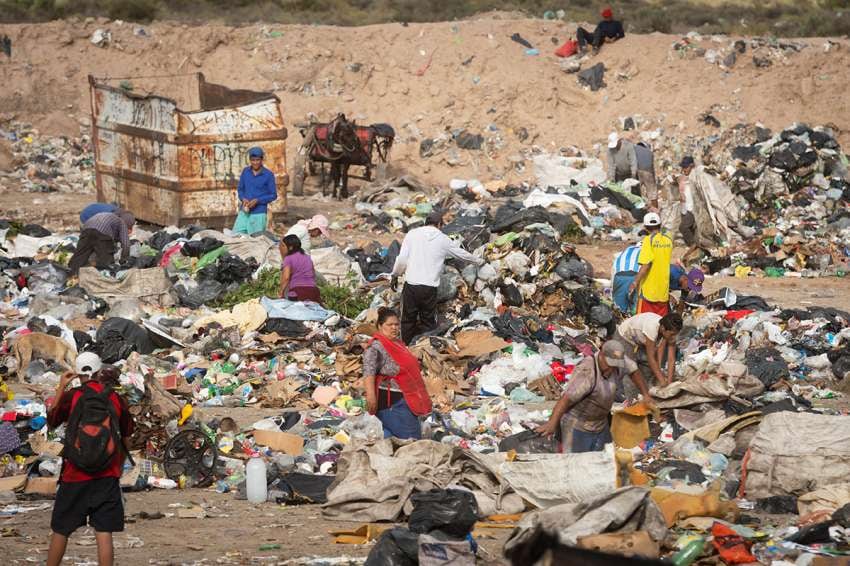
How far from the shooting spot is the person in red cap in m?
24.8

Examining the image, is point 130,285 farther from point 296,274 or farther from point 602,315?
point 602,315

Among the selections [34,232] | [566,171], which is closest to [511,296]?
[34,232]

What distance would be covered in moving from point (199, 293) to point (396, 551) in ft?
22.9

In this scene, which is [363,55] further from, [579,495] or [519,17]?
[579,495]

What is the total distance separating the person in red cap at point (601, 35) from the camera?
24.8 meters

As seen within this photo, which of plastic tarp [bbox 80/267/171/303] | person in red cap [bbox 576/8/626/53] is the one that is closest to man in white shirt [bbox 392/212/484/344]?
plastic tarp [bbox 80/267/171/303]

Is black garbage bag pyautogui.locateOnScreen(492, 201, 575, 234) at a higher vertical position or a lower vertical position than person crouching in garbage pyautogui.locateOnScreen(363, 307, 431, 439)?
lower

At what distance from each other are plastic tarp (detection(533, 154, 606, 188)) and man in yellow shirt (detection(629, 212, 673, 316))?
9.15 meters

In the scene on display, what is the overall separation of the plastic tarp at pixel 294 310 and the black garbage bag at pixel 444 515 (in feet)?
16.9

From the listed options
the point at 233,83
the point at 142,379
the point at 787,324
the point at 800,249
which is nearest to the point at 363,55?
the point at 233,83

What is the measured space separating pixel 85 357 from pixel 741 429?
4.47m

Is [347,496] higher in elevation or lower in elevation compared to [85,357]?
lower

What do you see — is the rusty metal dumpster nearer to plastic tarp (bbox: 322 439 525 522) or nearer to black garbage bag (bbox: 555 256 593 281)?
black garbage bag (bbox: 555 256 593 281)

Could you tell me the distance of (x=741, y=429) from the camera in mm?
8305
